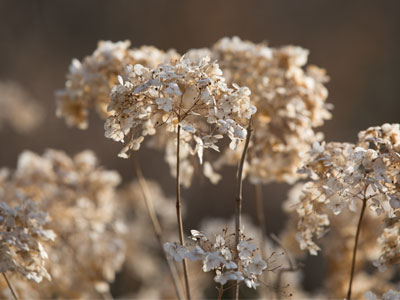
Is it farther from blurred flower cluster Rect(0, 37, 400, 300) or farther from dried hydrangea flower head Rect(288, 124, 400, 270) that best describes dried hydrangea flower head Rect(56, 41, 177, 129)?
dried hydrangea flower head Rect(288, 124, 400, 270)

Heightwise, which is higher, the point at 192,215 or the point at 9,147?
the point at 9,147

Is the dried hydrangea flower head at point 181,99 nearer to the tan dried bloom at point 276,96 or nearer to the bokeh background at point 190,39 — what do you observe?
the tan dried bloom at point 276,96

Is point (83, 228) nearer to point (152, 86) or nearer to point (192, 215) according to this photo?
point (152, 86)

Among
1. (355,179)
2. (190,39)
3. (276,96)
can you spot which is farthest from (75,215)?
(190,39)

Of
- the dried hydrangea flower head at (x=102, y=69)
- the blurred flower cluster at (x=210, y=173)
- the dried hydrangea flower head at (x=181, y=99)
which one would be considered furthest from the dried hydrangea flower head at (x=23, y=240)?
the dried hydrangea flower head at (x=102, y=69)

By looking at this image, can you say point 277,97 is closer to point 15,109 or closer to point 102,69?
point 102,69

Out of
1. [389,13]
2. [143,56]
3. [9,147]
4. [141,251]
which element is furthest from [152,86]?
[389,13]
